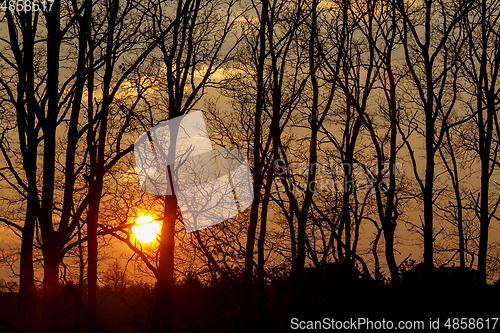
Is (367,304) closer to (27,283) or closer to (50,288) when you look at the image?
(50,288)

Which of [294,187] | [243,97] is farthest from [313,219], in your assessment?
[243,97]

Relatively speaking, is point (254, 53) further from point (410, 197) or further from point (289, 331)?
point (289, 331)

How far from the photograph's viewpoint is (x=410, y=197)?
19.7 meters

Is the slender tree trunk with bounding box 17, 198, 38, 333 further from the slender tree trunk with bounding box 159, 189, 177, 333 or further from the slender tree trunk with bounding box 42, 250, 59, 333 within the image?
the slender tree trunk with bounding box 159, 189, 177, 333

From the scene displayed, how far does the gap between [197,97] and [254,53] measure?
4.32 m
